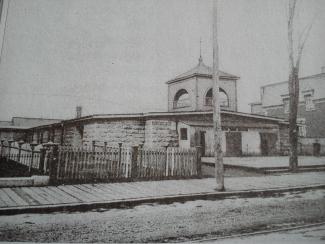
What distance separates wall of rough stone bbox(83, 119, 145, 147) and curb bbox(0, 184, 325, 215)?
9315 mm

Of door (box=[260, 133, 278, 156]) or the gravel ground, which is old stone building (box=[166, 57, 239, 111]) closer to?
door (box=[260, 133, 278, 156])

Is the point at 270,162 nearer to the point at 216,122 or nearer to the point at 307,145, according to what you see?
the point at 307,145

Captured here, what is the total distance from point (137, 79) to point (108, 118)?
27.6ft

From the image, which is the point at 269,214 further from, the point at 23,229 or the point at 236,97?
the point at 236,97

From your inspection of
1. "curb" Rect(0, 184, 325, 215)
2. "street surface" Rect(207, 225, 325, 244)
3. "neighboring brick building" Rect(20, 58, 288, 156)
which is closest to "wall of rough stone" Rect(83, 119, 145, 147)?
"neighboring brick building" Rect(20, 58, 288, 156)

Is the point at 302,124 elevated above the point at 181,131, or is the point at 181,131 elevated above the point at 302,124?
the point at 302,124

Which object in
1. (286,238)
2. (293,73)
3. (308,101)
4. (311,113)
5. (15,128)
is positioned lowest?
(286,238)

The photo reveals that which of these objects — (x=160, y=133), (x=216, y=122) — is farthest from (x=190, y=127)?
(x=216, y=122)

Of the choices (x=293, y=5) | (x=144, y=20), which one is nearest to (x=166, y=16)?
(x=144, y=20)

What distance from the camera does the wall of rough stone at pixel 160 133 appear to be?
1528 cm

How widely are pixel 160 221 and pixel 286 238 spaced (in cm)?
197

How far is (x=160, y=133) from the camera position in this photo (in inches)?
610

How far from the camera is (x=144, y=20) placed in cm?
606

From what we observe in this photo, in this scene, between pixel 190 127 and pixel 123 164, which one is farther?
pixel 190 127
